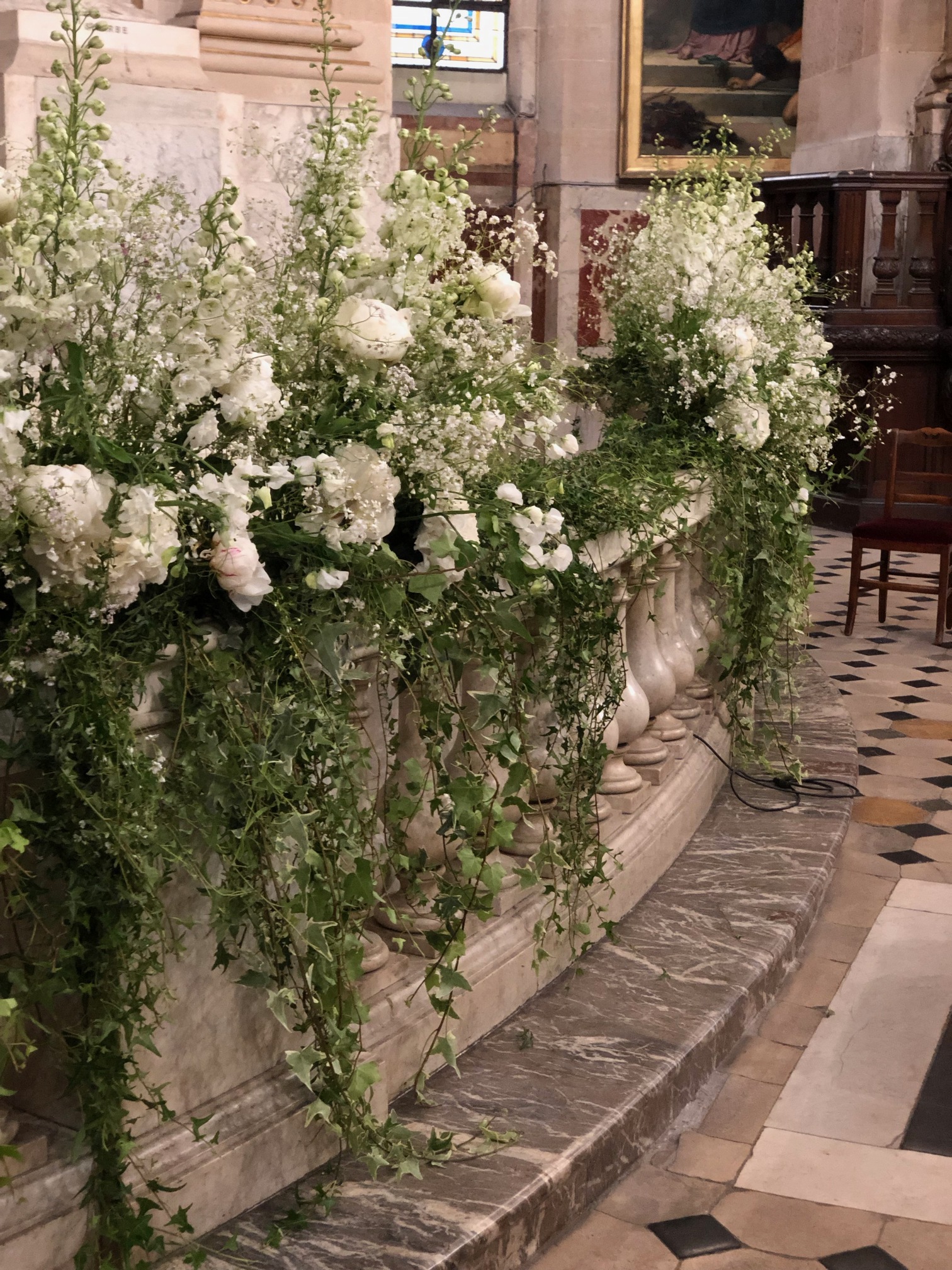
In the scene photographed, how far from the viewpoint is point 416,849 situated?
261 centimetres

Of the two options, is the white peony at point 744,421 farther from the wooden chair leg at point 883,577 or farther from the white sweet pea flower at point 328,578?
the wooden chair leg at point 883,577

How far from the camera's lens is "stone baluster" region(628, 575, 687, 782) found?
12.3ft

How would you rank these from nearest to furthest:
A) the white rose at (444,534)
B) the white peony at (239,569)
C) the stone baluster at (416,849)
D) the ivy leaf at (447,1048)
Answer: the white peony at (239,569) → the white rose at (444,534) → the ivy leaf at (447,1048) → the stone baluster at (416,849)

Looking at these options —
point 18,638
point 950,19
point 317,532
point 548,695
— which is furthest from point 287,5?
point 950,19

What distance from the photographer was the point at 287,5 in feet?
15.9

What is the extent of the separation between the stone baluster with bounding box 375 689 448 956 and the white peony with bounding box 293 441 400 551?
452 mm

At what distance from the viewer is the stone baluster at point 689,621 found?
167 inches

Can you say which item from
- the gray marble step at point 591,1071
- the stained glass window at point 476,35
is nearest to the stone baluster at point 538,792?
the gray marble step at point 591,1071

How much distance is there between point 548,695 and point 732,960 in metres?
0.80

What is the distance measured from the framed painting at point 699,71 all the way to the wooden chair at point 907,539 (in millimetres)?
6854

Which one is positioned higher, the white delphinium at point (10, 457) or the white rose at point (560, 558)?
the white delphinium at point (10, 457)

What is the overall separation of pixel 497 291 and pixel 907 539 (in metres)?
5.23

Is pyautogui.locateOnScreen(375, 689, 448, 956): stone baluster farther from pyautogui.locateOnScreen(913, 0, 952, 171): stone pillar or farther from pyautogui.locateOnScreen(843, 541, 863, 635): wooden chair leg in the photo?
pyautogui.locateOnScreen(913, 0, 952, 171): stone pillar

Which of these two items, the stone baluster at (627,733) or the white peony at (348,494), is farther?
the stone baluster at (627,733)
